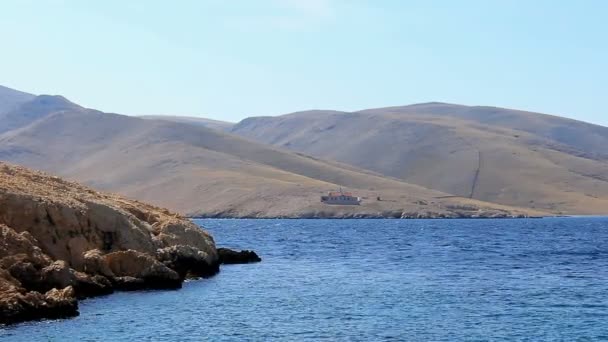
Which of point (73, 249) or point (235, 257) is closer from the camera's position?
point (73, 249)

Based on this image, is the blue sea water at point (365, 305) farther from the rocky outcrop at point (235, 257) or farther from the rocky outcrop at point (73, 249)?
the rocky outcrop at point (235, 257)

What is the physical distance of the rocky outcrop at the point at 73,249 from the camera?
37188 mm

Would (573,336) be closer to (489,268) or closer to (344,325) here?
(344,325)

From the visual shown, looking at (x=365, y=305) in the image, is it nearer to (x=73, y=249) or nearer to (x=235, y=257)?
(x=73, y=249)

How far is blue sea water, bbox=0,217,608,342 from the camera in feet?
115

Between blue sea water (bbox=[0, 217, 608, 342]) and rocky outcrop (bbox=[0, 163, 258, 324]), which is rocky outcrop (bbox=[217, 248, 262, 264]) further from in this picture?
rocky outcrop (bbox=[0, 163, 258, 324])

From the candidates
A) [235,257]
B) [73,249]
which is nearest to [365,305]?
[73,249]

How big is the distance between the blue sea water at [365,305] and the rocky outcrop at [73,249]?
1.03 meters

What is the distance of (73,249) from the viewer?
46.5m

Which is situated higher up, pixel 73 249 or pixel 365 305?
pixel 73 249

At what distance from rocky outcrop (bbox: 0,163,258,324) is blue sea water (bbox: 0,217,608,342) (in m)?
1.03

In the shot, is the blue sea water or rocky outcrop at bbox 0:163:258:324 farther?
rocky outcrop at bbox 0:163:258:324

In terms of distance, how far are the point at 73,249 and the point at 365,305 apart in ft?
47.9

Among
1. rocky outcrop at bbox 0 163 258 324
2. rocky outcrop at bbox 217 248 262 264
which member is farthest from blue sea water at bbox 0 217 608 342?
rocky outcrop at bbox 217 248 262 264
